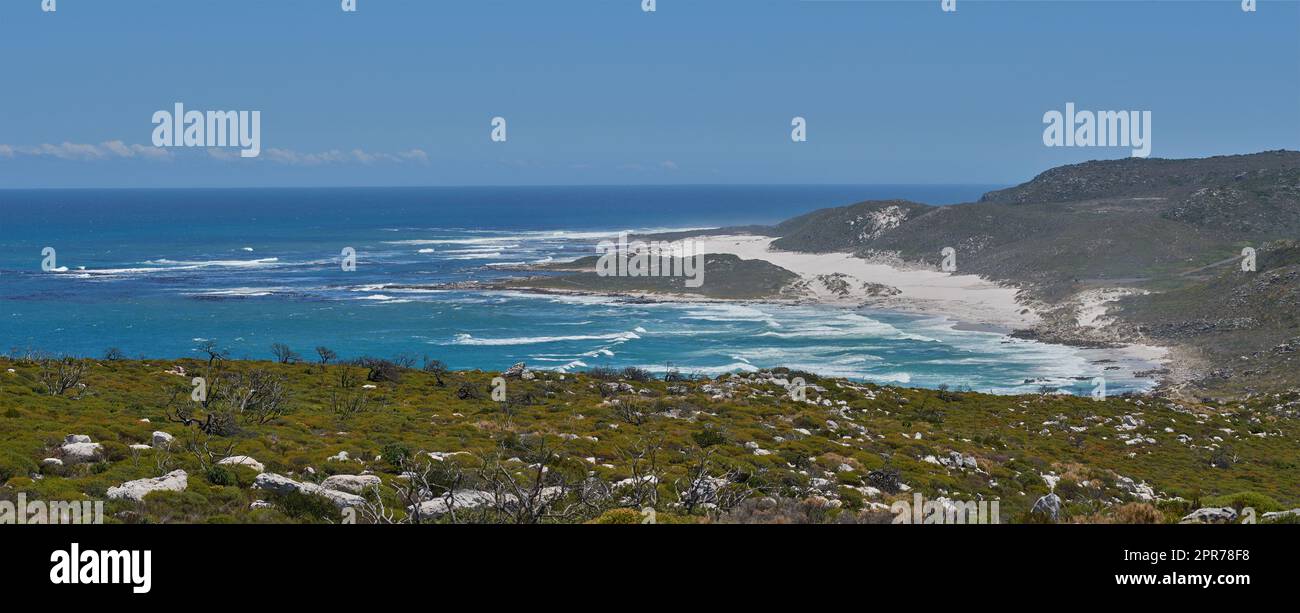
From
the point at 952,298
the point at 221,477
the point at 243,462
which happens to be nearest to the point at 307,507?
the point at 221,477

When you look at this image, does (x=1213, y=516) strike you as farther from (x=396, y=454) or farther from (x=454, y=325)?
(x=454, y=325)

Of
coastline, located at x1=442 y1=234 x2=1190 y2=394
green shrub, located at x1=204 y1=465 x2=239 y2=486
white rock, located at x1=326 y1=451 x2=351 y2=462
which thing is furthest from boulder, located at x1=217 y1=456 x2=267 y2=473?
coastline, located at x1=442 y1=234 x2=1190 y2=394

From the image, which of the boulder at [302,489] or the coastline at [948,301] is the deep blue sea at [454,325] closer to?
the coastline at [948,301]

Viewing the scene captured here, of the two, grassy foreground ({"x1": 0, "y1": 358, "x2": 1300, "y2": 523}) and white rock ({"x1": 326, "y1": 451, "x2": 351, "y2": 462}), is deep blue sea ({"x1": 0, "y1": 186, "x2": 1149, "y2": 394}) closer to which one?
grassy foreground ({"x1": 0, "y1": 358, "x2": 1300, "y2": 523})

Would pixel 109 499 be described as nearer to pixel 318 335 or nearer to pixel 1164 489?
pixel 1164 489

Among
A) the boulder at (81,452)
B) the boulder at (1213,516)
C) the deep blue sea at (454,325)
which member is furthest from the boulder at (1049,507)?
the deep blue sea at (454,325)

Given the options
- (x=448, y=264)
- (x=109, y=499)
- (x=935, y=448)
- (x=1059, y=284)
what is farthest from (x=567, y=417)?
(x=448, y=264)

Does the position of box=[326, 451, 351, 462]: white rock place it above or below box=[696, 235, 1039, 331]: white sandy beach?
below
